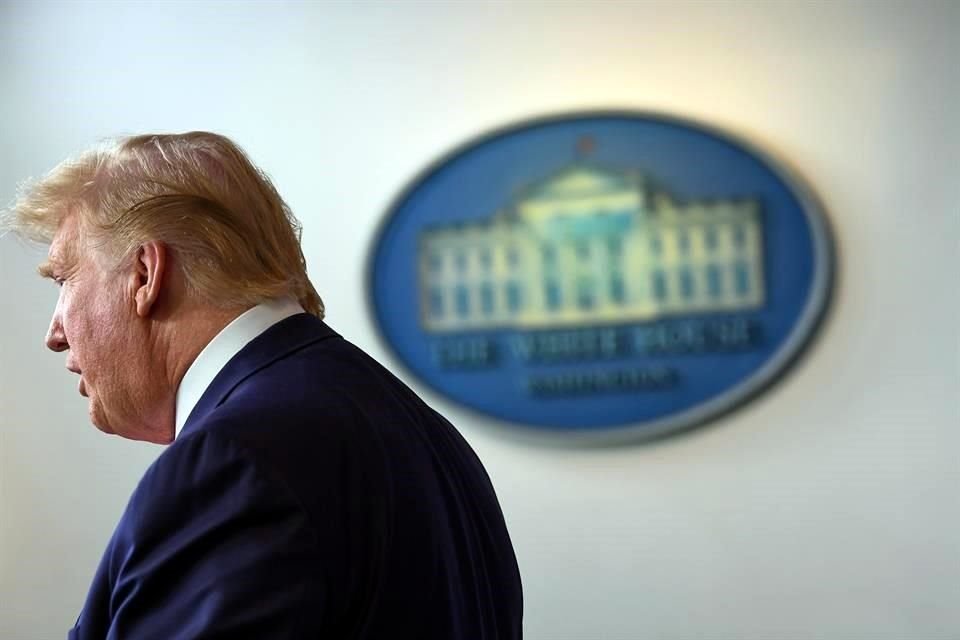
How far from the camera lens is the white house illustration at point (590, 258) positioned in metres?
2.41

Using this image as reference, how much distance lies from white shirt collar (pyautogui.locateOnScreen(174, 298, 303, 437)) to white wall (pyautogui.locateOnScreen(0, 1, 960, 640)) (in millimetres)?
1369

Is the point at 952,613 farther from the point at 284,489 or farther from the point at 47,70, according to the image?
the point at 47,70

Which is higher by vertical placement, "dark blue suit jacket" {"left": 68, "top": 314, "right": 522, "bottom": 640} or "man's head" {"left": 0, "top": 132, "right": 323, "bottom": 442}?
"man's head" {"left": 0, "top": 132, "right": 323, "bottom": 442}

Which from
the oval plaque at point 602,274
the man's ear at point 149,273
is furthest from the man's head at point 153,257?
the oval plaque at point 602,274

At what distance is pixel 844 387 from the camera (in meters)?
Answer: 2.32

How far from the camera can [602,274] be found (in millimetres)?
2467

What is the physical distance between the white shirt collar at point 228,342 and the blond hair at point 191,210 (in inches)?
0.5

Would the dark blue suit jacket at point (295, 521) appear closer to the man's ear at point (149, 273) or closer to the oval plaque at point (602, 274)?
the man's ear at point (149, 273)

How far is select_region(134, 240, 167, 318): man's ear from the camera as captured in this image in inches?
45.1

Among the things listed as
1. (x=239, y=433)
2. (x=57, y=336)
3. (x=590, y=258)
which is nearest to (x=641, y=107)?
(x=590, y=258)

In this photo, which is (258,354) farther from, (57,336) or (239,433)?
(57,336)

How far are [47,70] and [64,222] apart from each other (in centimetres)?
172

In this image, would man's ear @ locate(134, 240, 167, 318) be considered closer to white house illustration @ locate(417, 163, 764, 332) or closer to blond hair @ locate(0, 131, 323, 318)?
blond hair @ locate(0, 131, 323, 318)

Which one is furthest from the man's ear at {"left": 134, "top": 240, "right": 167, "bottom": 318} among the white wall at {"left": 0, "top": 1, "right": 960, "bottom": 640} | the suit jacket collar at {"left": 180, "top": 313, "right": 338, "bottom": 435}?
the white wall at {"left": 0, "top": 1, "right": 960, "bottom": 640}
